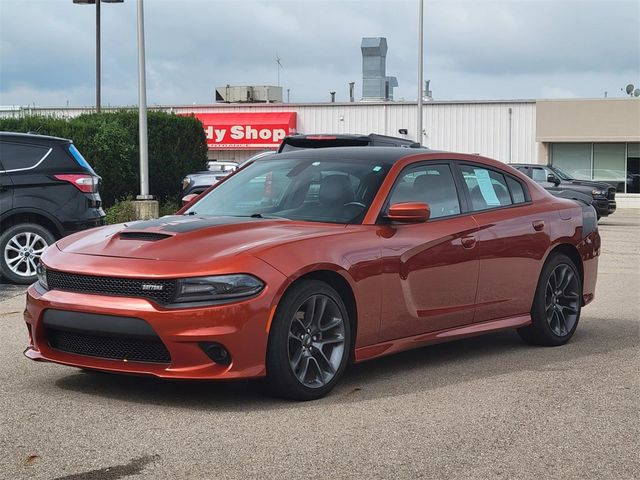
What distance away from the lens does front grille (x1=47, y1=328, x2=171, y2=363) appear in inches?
210

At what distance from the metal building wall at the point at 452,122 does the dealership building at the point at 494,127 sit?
1.7 inches

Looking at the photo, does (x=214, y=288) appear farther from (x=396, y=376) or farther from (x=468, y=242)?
(x=468, y=242)

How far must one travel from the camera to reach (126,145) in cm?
2078

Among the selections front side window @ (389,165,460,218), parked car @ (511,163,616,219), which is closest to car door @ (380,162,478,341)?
front side window @ (389,165,460,218)

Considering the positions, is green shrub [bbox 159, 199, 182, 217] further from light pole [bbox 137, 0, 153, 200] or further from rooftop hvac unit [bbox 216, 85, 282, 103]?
rooftop hvac unit [bbox 216, 85, 282, 103]

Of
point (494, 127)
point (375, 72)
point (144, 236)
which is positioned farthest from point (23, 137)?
point (375, 72)

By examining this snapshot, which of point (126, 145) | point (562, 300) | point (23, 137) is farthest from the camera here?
point (126, 145)

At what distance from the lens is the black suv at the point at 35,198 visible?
1094 cm

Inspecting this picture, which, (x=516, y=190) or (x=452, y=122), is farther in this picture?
(x=452, y=122)

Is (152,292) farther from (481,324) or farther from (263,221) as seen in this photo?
(481,324)

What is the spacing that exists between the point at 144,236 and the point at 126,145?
1544 centimetres

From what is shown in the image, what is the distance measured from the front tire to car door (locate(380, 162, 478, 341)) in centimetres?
44

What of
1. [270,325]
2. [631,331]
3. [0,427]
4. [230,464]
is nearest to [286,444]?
[230,464]

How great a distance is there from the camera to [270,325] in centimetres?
539
